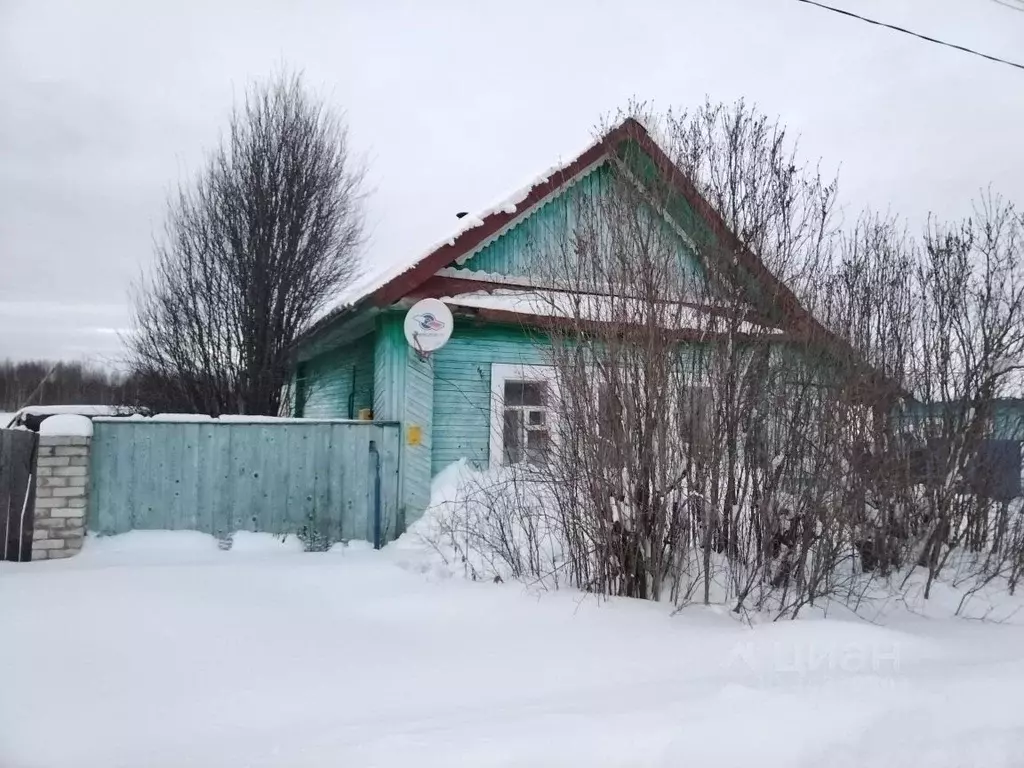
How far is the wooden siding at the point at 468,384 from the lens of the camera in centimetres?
881

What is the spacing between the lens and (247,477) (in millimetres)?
7426

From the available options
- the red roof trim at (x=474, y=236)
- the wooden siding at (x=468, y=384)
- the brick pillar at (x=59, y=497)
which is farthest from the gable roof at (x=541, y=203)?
the brick pillar at (x=59, y=497)

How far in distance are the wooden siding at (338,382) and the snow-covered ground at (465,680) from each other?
4.90m

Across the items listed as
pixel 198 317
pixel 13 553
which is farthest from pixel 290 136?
pixel 13 553

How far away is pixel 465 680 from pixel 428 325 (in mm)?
4742

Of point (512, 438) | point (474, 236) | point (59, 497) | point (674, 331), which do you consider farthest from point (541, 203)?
point (59, 497)

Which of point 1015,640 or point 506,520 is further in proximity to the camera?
point 506,520

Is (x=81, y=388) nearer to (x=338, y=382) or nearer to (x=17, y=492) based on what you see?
(x=338, y=382)

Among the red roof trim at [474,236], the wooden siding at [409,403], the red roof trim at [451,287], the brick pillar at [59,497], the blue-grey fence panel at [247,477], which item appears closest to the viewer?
the brick pillar at [59,497]

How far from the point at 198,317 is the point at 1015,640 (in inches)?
485

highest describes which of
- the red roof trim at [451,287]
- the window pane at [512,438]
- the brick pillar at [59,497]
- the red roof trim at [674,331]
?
the red roof trim at [451,287]

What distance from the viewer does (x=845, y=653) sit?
4438 mm

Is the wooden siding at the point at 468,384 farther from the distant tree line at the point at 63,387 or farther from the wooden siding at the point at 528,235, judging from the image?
the distant tree line at the point at 63,387

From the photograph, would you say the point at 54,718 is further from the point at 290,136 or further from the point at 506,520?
the point at 290,136
